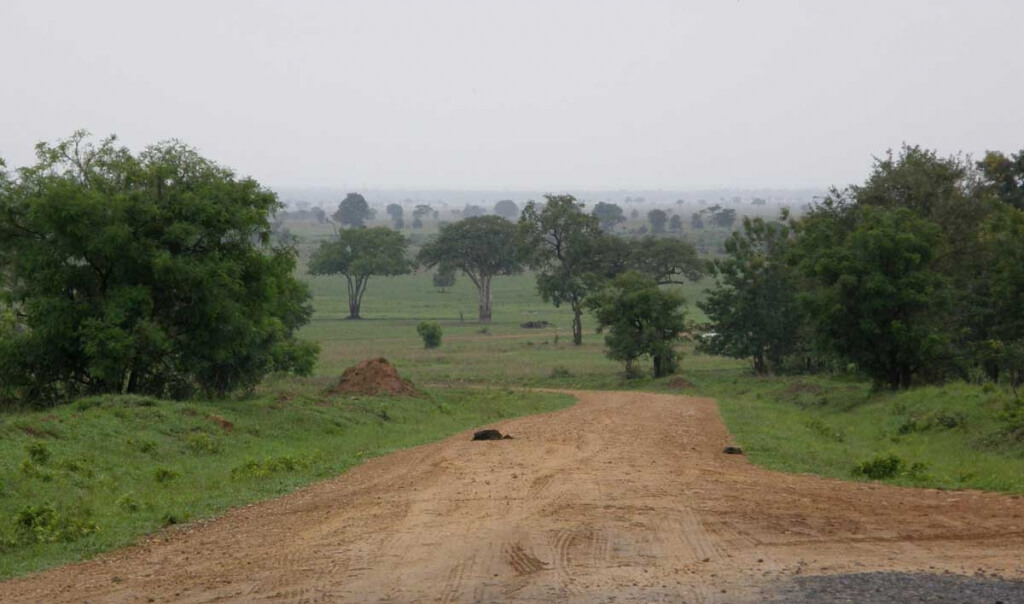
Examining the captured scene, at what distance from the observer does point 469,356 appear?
56906 mm

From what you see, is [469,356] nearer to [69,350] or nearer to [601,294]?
[601,294]

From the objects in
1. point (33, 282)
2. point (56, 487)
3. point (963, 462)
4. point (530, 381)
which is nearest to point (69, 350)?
point (33, 282)

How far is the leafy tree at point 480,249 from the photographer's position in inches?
3140

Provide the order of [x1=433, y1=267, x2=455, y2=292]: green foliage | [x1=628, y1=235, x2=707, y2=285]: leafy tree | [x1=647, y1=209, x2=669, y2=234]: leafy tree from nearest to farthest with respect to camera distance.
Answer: [x1=628, y1=235, x2=707, y2=285]: leafy tree → [x1=433, y1=267, x2=455, y2=292]: green foliage → [x1=647, y1=209, x2=669, y2=234]: leafy tree

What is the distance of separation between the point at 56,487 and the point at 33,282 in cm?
1146

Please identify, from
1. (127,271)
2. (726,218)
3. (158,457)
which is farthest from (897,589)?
(726,218)

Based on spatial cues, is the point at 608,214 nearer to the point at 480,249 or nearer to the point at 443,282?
the point at 443,282

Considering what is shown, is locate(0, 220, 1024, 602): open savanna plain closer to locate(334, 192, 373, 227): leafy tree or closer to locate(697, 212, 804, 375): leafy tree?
locate(697, 212, 804, 375): leafy tree

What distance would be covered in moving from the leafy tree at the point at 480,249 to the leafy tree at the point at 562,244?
36.1 ft

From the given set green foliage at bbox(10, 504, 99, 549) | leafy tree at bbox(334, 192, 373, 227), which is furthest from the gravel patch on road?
leafy tree at bbox(334, 192, 373, 227)

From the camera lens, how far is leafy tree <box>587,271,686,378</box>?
146 ft

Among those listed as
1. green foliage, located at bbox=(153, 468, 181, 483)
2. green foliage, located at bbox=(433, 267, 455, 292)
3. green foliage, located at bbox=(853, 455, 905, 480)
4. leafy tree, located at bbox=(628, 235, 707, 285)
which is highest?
leafy tree, located at bbox=(628, 235, 707, 285)

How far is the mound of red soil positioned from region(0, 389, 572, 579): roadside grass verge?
288 cm

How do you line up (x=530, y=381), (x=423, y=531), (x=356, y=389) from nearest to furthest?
(x=423, y=531), (x=356, y=389), (x=530, y=381)
